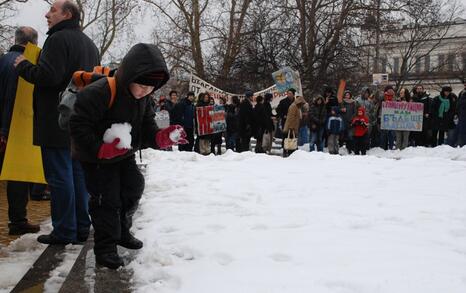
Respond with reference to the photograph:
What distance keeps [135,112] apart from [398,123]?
11.8 meters

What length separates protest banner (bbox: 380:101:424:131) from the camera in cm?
1430

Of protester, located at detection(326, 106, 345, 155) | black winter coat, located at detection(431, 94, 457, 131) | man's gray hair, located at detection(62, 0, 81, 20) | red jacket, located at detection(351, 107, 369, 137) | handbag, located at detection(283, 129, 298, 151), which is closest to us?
man's gray hair, located at detection(62, 0, 81, 20)

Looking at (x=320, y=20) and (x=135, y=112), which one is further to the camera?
(x=320, y=20)

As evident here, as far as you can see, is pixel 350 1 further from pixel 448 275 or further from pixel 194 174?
pixel 448 275

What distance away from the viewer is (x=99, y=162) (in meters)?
3.59

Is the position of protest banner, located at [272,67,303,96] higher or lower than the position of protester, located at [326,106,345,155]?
higher

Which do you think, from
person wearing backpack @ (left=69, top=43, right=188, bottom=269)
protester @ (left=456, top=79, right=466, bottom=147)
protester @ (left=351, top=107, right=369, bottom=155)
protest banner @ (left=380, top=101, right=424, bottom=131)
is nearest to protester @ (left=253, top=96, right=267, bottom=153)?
protester @ (left=351, top=107, right=369, bottom=155)

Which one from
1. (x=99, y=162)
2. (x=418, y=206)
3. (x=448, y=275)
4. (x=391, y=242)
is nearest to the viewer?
(x=448, y=275)

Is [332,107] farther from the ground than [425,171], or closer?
farther from the ground

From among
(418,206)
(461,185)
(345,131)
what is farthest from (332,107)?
(418,206)

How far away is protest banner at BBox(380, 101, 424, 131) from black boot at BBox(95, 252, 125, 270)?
1183cm

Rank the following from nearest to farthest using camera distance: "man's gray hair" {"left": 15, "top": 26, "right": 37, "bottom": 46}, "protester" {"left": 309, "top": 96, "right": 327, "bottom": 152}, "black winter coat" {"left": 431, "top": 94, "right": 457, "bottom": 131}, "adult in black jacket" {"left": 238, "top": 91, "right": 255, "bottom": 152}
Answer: "man's gray hair" {"left": 15, "top": 26, "right": 37, "bottom": 46}, "black winter coat" {"left": 431, "top": 94, "right": 457, "bottom": 131}, "protester" {"left": 309, "top": 96, "right": 327, "bottom": 152}, "adult in black jacket" {"left": 238, "top": 91, "right": 255, "bottom": 152}

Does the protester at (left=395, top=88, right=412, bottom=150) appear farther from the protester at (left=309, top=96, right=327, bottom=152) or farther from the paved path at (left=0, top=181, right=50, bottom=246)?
the paved path at (left=0, top=181, right=50, bottom=246)

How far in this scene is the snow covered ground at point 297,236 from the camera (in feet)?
10.2
